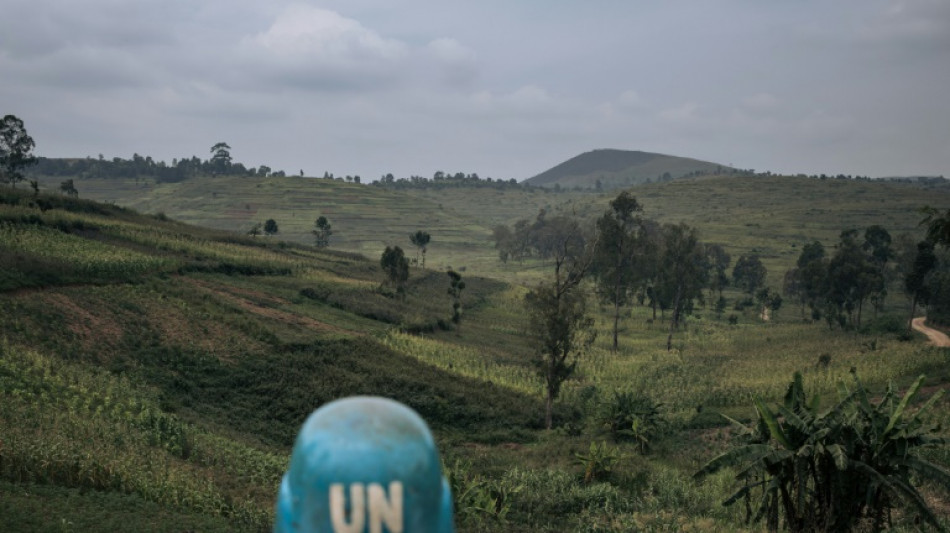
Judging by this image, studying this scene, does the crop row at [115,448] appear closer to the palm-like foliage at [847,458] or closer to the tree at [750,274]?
the palm-like foliage at [847,458]

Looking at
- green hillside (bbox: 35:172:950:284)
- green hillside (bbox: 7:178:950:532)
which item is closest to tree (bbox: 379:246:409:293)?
green hillside (bbox: 7:178:950:532)

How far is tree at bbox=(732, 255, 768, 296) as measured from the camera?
337 feet

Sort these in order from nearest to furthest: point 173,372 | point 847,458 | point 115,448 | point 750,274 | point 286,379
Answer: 1. point 847,458
2. point 115,448
3. point 173,372
4. point 286,379
5. point 750,274

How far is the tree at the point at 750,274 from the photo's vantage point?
103 meters

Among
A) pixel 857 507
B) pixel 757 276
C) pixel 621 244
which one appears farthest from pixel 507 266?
pixel 857 507

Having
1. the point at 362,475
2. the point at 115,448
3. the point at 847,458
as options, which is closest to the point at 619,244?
the point at 115,448

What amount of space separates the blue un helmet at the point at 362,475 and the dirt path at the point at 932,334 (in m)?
56.6

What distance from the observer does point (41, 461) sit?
1588cm

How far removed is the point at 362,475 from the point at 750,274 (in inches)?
4260

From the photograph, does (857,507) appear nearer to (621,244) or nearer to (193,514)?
(193,514)

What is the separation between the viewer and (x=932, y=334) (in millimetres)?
59531

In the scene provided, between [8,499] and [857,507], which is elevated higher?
[857,507]

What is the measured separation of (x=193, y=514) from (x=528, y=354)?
37549 mm

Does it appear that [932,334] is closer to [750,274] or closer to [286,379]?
[750,274]
